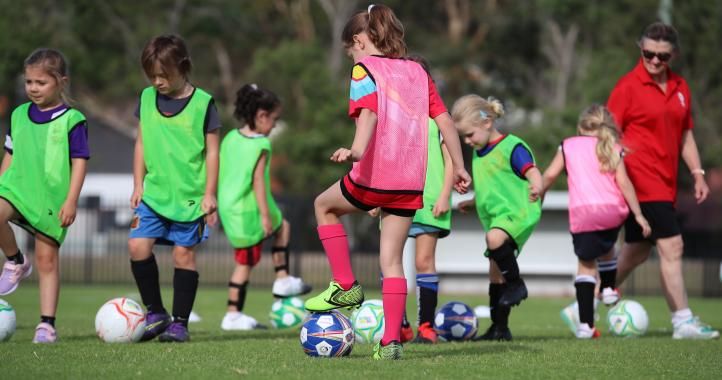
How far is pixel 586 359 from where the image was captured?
707cm

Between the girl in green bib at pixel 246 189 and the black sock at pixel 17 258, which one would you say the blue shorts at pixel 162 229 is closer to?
the black sock at pixel 17 258

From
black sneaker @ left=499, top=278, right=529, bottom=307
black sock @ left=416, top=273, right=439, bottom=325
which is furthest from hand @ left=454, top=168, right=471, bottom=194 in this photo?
black sneaker @ left=499, top=278, right=529, bottom=307

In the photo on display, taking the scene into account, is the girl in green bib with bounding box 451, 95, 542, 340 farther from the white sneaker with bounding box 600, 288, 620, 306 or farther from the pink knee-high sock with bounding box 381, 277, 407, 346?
the pink knee-high sock with bounding box 381, 277, 407, 346

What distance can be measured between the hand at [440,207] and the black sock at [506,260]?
1.90 feet

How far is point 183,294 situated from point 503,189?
2608 millimetres

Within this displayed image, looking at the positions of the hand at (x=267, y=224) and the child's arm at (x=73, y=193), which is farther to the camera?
the hand at (x=267, y=224)

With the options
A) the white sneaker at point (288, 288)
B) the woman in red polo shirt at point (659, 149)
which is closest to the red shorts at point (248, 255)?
the white sneaker at point (288, 288)

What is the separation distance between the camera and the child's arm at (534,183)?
8.34 meters

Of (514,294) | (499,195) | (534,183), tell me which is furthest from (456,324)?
(534,183)

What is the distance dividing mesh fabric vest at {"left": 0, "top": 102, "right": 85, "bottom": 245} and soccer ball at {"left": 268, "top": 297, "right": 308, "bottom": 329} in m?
2.96

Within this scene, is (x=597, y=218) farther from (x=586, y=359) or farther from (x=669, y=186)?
(x=586, y=359)

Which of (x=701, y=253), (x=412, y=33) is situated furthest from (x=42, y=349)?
(x=412, y=33)

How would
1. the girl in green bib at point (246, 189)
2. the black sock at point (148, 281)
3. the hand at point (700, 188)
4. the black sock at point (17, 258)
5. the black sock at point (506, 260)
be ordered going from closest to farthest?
the black sock at point (17, 258), the black sock at point (148, 281), the black sock at point (506, 260), the hand at point (700, 188), the girl in green bib at point (246, 189)

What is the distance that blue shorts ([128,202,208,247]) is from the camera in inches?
319
